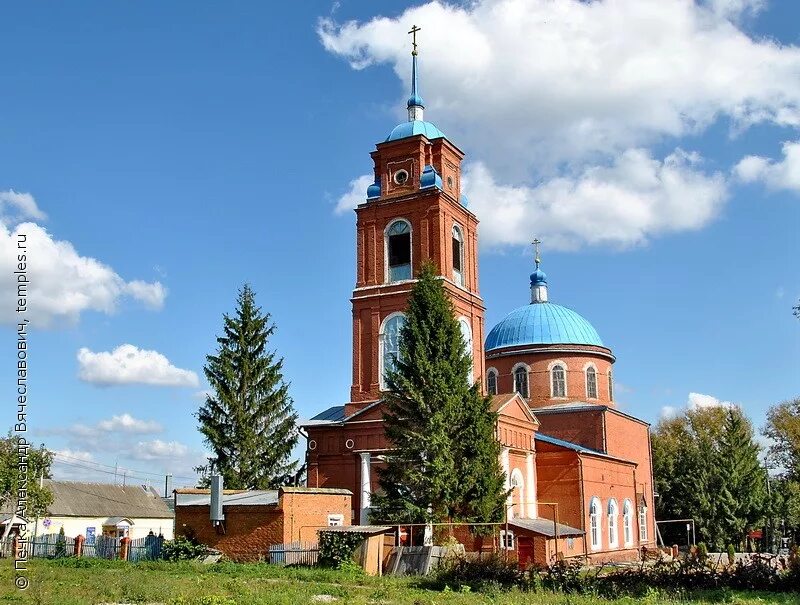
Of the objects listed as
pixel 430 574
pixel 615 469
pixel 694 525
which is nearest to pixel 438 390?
pixel 430 574

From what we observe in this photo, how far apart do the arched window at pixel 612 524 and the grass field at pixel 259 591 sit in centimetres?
1950

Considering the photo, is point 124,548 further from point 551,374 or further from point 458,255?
point 551,374

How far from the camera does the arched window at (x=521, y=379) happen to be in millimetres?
44000

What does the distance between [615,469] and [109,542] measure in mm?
22440

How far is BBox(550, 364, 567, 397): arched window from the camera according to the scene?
143ft

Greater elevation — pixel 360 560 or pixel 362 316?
pixel 362 316

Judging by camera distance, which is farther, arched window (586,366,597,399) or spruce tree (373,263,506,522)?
arched window (586,366,597,399)

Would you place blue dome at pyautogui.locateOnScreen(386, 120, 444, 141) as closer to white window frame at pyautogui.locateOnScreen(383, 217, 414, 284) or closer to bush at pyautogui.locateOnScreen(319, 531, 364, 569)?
white window frame at pyautogui.locateOnScreen(383, 217, 414, 284)

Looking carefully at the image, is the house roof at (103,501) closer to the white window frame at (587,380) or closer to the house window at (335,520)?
the house window at (335,520)

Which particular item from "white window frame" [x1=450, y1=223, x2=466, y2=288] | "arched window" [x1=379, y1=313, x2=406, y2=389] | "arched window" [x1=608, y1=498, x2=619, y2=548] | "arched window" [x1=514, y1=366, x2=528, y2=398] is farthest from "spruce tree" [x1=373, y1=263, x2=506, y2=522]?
"arched window" [x1=514, y1=366, x2=528, y2=398]

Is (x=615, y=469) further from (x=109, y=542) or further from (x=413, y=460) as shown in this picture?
(x=109, y=542)

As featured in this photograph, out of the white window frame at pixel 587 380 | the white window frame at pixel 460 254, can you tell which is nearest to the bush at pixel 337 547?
the white window frame at pixel 460 254

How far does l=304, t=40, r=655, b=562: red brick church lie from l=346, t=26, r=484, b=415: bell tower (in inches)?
1.7

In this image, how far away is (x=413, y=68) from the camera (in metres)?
39.2
